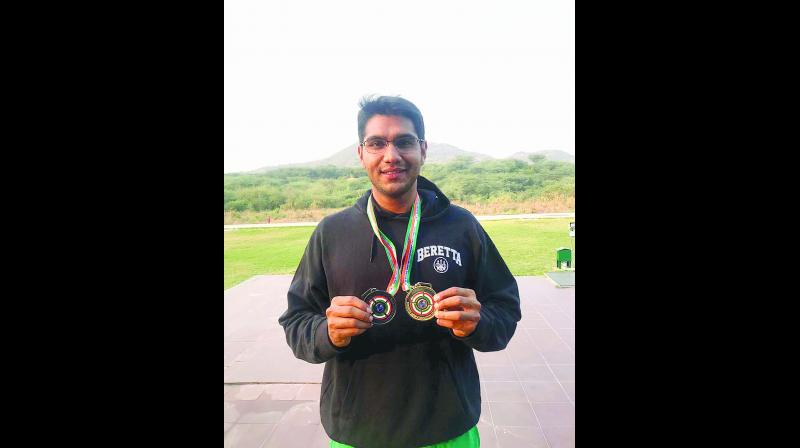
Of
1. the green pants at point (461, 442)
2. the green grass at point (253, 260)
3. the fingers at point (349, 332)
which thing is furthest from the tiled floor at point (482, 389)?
the fingers at point (349, 332)

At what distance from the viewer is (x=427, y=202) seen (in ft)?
5.66

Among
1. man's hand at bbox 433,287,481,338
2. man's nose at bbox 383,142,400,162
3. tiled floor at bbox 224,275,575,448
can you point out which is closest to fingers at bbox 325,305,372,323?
man's hand at bbox 433,287,481,338

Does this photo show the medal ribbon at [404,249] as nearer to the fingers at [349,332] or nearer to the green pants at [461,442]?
the fingers at [349,332]

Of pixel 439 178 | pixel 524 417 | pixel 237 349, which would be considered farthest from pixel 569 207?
pixel 237 349

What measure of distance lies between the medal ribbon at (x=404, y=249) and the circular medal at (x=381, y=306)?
0.03m

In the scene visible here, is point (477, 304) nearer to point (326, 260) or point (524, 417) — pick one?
point (326, 260)

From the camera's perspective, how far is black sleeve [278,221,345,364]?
1.65 metres

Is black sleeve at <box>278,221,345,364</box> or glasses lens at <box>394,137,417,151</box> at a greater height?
glasses lens at <box>394,137,417,151</box>

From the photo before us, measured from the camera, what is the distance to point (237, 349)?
190 inches

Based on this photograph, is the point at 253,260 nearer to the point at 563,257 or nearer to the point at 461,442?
the point at 563,257

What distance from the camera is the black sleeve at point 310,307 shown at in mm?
1651

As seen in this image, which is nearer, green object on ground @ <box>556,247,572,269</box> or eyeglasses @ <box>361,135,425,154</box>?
eyeglasses @ <box>361,135,425,154</box>

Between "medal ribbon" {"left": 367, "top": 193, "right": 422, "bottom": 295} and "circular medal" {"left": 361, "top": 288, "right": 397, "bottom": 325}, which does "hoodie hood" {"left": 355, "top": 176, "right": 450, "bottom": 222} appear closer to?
"medal ribbon" {"left": 367, "top": 193, "right": 422, "bottom": 295}

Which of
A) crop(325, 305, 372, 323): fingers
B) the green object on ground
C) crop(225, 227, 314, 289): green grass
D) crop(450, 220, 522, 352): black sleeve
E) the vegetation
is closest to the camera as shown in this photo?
crop(325, 305, 372, 323): fingers
